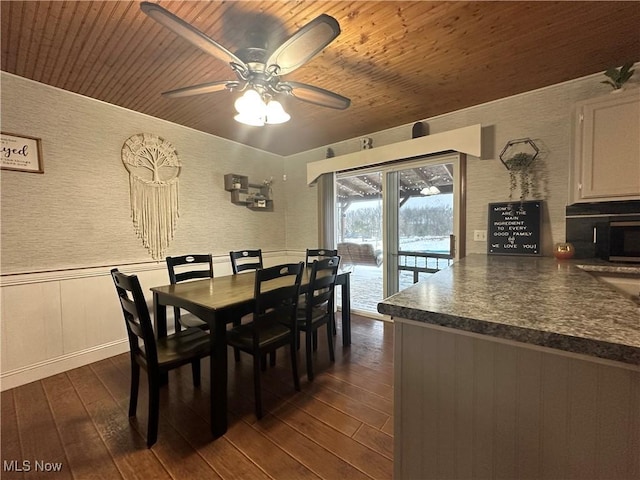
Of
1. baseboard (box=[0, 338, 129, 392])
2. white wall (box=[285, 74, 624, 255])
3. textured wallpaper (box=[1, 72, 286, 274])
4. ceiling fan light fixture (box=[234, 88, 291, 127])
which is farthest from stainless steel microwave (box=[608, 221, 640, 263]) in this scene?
baseboard (box=[0, 338, 129, 392])

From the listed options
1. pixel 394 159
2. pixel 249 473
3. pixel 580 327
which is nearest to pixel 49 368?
pixel 249 473

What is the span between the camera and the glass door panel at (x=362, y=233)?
3.77m

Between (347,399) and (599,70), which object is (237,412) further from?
(599,70)

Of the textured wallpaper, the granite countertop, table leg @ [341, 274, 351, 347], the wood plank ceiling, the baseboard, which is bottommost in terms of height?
the baseboard

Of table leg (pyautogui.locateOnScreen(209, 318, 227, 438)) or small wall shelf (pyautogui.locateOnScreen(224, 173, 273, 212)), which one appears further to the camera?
small wall shelf (pyautogui.locateOnScreen(224, 173, 273, 212))

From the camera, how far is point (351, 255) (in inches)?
163

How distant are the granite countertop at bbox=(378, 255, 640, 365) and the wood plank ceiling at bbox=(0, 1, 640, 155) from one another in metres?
1.57

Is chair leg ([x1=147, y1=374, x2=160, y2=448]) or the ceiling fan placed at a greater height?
the ceiling fan

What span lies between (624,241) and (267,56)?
2.83 metres

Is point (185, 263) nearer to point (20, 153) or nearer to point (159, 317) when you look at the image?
point (159, 317)

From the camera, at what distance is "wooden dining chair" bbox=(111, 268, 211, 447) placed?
5.06ft

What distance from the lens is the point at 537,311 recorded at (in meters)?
0.85

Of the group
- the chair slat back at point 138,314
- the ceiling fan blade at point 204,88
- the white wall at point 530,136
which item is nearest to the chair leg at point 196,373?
the chair slat back at point 138,314

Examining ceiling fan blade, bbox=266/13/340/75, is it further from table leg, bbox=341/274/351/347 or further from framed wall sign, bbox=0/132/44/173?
framed wall sign, bbox=0/132/44/173
